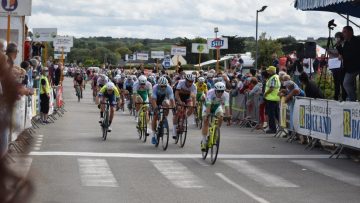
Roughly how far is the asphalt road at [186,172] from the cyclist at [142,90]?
107 centimetres

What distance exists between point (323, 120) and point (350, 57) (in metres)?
1.58

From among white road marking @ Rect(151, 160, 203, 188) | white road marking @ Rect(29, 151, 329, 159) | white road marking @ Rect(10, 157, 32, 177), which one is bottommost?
white road marking @ Rect(151, 160, 203, 188)

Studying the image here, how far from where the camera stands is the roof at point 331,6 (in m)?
18.0

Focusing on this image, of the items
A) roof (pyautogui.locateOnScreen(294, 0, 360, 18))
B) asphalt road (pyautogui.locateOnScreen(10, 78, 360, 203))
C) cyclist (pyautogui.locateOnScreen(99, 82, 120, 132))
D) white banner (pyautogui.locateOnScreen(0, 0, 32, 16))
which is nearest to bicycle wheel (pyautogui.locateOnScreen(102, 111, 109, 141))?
asphalt road (pyautogui.locateOnScreen(10, 78, 360, 203))

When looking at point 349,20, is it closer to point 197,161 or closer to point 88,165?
point 197,161

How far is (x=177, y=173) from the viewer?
13.0m

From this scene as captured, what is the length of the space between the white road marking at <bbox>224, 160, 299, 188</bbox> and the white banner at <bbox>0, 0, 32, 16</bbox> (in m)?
5.95

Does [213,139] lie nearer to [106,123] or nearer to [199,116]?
[106,123]

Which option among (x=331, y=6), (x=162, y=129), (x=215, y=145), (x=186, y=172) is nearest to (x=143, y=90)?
(x=162, y=129)

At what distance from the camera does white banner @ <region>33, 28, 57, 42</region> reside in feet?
152

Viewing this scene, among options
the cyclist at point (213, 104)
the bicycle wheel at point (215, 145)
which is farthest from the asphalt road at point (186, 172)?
the cyclist at point (213, 104)

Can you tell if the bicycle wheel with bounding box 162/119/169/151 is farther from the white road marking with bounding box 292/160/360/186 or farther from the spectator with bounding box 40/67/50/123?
the spectator with bounding box 40/67/50/123

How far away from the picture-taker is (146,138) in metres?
19.9

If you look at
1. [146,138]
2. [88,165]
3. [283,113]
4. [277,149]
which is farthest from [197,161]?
[283,113]
